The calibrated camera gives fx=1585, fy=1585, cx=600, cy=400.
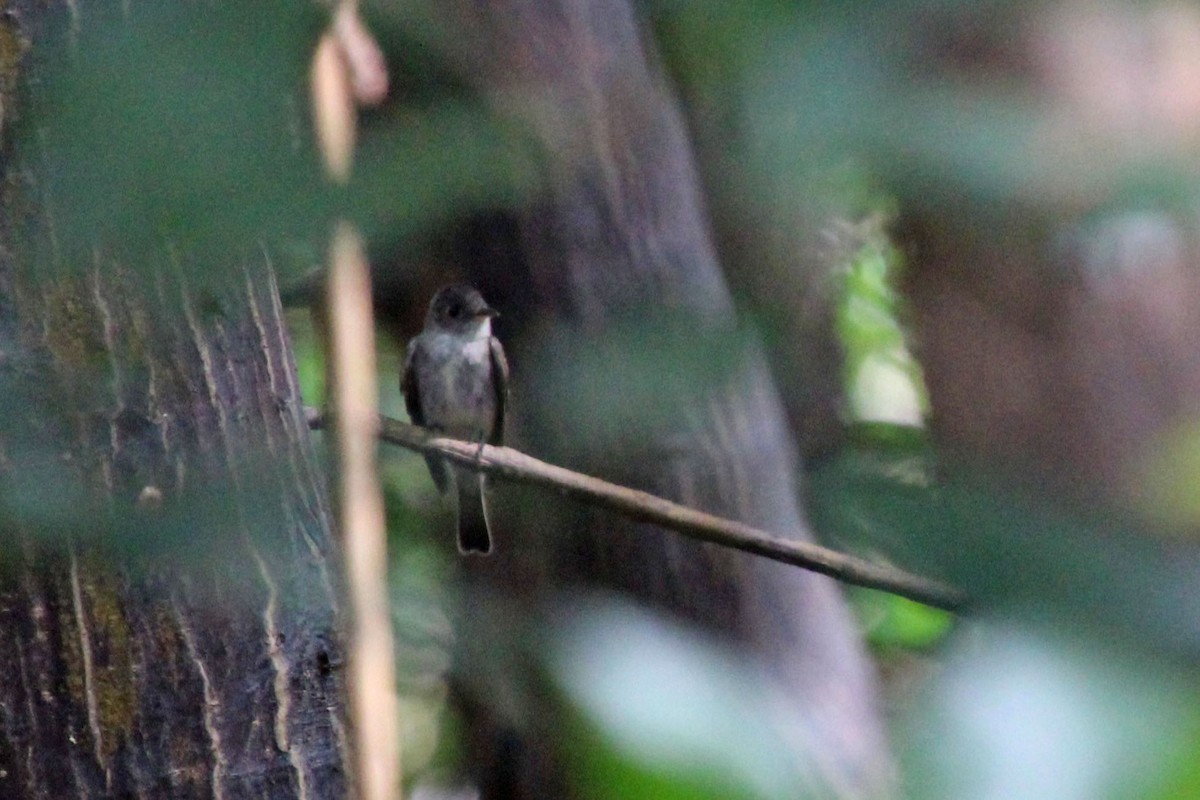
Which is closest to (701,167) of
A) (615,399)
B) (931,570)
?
(615,399)

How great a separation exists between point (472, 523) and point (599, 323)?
1227mm

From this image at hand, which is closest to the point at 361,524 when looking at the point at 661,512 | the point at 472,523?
the point at 661,512

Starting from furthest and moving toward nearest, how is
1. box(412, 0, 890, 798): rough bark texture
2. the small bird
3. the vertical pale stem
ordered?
the small bird, box(412, 0, 890, 798): rough bark texture, the vertical pale stem

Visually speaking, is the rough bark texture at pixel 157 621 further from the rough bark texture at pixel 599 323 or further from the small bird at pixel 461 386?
the small bird at pixel 461 386

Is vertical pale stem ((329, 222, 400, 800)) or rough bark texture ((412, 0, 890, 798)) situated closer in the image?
vertical pale stem ((329, 222, 400, 800))

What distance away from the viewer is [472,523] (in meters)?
4.64

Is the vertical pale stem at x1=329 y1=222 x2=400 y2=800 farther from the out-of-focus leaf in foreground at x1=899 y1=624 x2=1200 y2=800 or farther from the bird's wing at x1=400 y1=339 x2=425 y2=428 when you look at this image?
the bird's wing at x1=400 y1=339 x2=425 y2=428

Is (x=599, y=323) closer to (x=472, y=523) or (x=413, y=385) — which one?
(x=472, y=523)

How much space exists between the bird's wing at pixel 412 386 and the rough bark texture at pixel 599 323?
2.52ft

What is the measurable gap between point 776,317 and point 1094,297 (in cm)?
421

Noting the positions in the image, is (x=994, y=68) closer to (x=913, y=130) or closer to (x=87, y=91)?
(x=913, y=130)

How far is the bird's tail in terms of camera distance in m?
4.59

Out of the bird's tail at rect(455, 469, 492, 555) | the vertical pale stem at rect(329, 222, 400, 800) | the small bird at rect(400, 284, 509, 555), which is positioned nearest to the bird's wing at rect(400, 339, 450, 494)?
the small bird at rect(400, 284, 509, 555)

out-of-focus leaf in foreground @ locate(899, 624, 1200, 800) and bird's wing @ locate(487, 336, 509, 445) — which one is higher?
bird's wing @ locate(487, 336, 509, 445)
